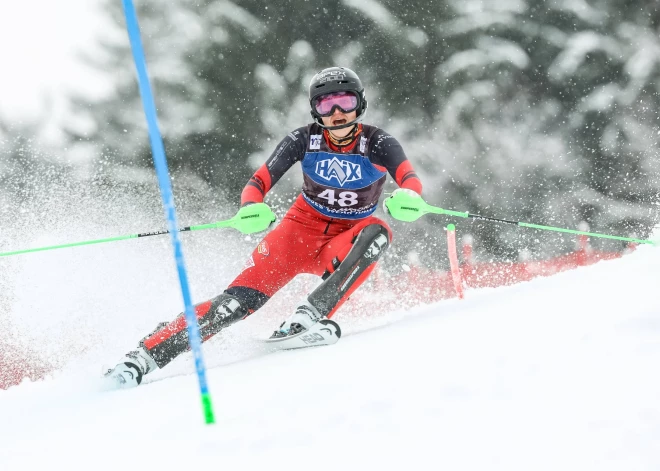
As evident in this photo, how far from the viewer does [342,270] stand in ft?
11.6

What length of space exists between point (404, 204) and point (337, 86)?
2.81 ft

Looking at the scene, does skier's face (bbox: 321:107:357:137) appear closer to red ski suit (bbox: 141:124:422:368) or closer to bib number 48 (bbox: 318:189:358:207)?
red ski suit (bbox: 141:124:422:368)

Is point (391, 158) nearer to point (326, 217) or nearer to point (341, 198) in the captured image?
point (341, 198)

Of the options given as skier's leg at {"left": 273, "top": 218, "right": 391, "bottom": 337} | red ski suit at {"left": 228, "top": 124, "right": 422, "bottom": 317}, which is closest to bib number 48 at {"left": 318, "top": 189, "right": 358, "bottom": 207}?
red ski suit at {"left": 228, "top": 124, "right": 422, "bottom": 317}

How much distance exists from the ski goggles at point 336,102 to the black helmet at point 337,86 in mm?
20

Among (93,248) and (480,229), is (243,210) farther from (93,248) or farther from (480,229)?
(480,229)

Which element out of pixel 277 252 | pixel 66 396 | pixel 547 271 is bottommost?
pixel 66 396

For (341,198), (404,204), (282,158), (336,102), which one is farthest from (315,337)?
(336,102)

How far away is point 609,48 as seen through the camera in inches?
541

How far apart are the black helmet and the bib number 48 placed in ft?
1.44

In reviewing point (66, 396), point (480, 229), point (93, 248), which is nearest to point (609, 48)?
point (480, 229)

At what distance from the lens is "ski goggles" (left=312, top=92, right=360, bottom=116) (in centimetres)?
373

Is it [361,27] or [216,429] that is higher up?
[361,27]

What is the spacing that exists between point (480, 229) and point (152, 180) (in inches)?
317
